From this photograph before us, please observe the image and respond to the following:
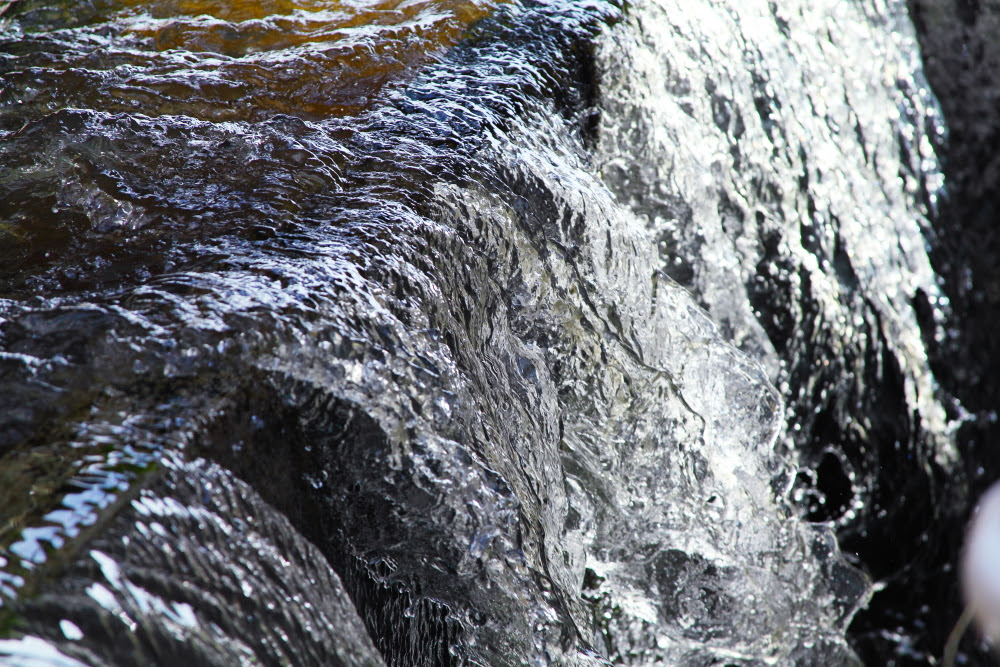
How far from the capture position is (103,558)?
0.88 meters

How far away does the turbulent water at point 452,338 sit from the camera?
1.03 metres

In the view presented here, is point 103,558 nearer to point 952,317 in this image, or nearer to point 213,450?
point 213,450

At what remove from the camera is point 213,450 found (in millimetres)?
1058

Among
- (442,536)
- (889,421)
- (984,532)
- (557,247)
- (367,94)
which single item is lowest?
(984,532)

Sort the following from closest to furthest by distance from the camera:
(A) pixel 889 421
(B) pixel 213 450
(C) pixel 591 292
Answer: (B) pixel 213 450 → (C) pixel 591 292 → (A) pixel 889 421

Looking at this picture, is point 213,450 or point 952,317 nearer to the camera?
point 213,450

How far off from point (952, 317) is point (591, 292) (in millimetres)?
2607

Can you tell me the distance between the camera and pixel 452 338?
4.85 feet

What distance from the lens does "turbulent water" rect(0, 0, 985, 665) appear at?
1.03 metres

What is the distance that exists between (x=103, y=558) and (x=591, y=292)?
1.27 meters

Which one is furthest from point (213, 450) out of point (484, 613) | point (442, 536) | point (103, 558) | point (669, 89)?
point (669, 89)

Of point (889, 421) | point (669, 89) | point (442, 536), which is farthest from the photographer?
point (889, 421)

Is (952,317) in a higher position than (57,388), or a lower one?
lower

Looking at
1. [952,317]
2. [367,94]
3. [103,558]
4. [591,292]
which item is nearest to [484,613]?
[103,558]
